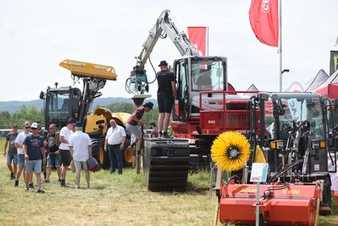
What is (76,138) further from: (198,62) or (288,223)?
(288,223)

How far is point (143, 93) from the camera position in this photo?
24141mm

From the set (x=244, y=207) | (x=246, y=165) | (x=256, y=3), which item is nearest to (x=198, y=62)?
(x=256, y=3)

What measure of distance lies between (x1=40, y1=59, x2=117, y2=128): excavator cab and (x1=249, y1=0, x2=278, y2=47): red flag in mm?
5944

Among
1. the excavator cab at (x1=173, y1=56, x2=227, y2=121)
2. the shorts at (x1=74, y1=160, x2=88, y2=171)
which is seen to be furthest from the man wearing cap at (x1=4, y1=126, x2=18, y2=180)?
the excavator cab at (x1=173, y1=56, x2=227, y2=121)

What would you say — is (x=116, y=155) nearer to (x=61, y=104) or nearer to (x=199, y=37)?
(x=61, y=104)

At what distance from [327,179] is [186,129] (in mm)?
5967

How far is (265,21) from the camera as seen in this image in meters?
20.6

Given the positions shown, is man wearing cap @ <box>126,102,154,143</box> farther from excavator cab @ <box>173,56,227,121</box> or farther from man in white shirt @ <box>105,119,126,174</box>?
excavator cab @ <box>173,56,227,121</box>

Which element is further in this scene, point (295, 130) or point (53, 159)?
point (53, 159)

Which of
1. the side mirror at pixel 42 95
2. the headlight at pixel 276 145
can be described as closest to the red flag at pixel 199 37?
the side mirror at pixel 42 95

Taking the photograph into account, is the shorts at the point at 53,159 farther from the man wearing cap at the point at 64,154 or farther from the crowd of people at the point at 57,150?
the man wearing cap at the point at 64,154

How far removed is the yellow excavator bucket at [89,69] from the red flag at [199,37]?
10.2ft

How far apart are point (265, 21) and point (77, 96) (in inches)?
283

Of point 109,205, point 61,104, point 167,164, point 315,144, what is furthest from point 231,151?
point 61,104
